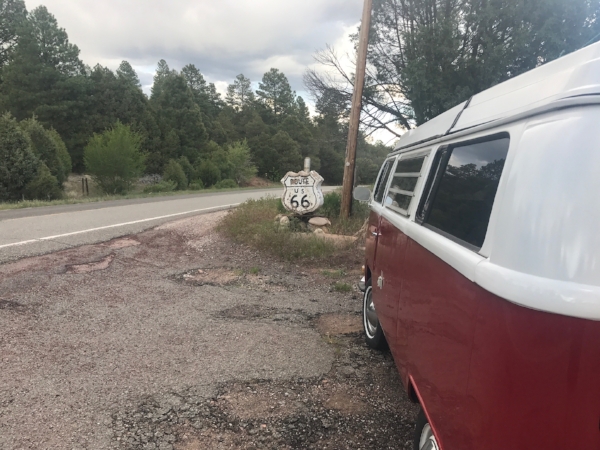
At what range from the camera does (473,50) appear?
13672 millimetres

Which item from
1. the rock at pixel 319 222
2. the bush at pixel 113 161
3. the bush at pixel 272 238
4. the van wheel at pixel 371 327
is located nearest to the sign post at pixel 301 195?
the rock at pixel 319 222

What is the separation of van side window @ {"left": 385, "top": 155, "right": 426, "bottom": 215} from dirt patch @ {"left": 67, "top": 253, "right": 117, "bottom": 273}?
511 cm

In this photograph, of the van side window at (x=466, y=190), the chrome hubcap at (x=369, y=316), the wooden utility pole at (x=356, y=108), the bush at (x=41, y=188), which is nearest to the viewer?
the van side window at (x=466, y=190)

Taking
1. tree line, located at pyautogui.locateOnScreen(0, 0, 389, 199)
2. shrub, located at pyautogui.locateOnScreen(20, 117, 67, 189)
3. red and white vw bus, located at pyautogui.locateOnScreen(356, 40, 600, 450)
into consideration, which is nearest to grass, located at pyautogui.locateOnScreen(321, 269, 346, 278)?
red and white vw bus, located at pyautogui.locateOnScreen(356, 40, 600, 450)

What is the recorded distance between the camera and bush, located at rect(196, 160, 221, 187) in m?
48.2

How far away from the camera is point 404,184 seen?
3.41 metres

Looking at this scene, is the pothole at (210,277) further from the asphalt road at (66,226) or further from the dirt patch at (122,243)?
the asphalt road at (66,226)

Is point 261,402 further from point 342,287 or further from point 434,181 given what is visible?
point 342,287

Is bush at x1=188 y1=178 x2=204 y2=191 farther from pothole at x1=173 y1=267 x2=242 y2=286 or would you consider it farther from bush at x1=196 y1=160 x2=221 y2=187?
pothole at x1=173 y1=267 x2=242 y2=286

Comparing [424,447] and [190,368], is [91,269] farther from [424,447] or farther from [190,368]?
[424,447]

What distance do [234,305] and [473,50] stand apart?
12.1m

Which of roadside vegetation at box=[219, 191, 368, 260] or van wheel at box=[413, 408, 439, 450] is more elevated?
van wheel at box=[413, 408, 439, 450]

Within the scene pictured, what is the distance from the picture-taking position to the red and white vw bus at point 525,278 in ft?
4.05

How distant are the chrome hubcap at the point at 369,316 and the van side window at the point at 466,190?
2082mm
